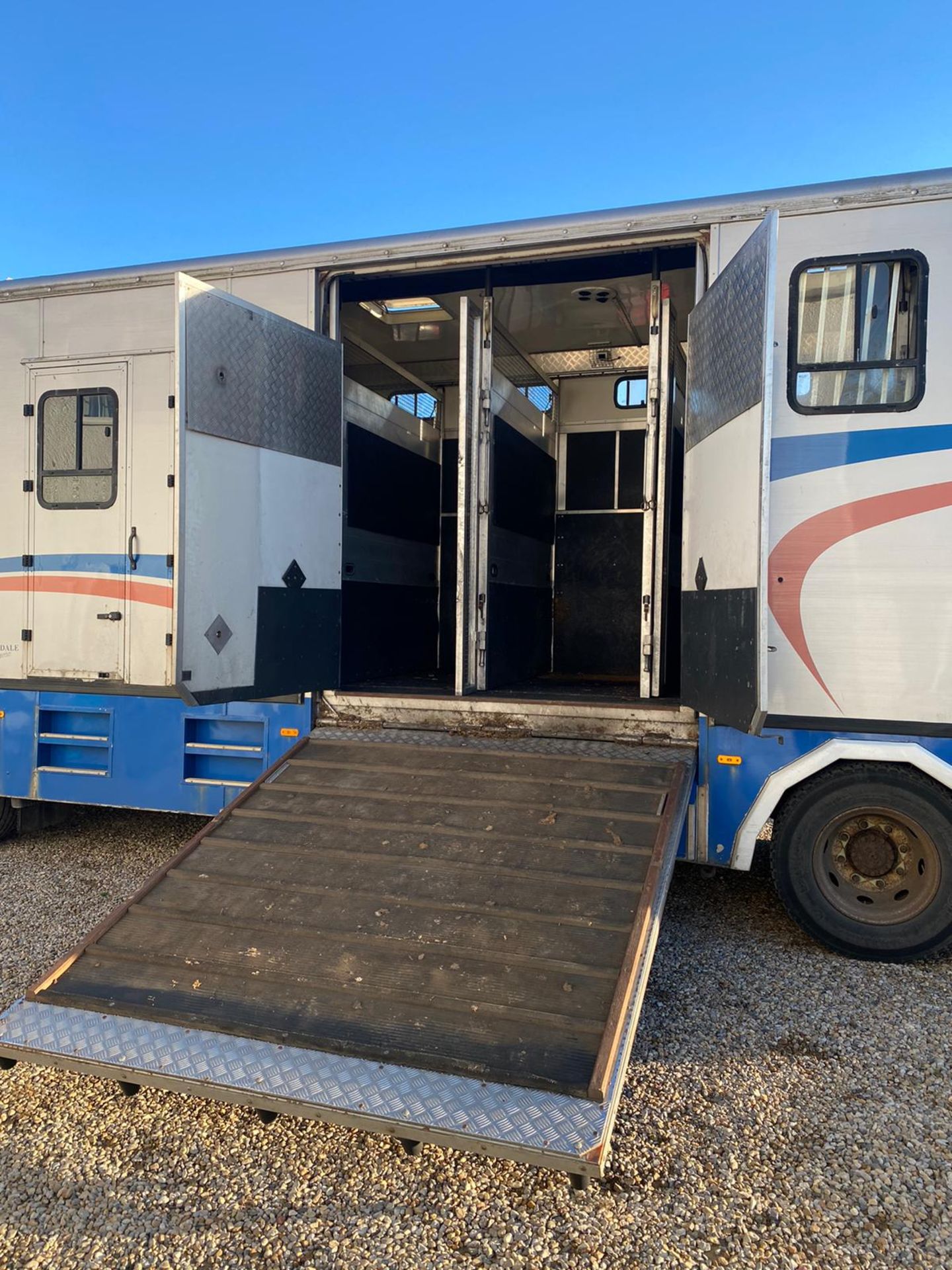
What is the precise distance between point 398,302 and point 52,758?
10.7 feet

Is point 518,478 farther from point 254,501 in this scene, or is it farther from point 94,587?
point 94,587

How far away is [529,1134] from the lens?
2.05m

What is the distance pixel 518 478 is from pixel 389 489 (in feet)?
2.87

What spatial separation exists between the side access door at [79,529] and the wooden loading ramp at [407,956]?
4.66 feet

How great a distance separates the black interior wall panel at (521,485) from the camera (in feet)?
16.3

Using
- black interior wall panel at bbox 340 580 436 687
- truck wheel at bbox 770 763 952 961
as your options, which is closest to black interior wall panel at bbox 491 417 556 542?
black interior wall panel at bbox 340 580 436 687

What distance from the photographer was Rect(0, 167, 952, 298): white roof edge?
3.41 m

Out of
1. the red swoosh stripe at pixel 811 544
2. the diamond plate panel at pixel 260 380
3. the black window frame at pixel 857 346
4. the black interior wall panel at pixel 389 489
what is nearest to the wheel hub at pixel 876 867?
the red swoosh stripe at pixel 811 544

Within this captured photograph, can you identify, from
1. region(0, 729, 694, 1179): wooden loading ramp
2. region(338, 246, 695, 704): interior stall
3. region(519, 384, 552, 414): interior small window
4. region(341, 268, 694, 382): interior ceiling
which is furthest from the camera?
region(519, 384, 552, 414): interior small window

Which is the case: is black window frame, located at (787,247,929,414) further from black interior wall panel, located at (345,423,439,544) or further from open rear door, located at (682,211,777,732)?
black interior wall panel, located at (345,423,439,544)

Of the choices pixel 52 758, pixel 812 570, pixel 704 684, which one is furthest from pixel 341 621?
pixel 812 570

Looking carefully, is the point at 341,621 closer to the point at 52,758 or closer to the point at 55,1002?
the point at 52,758

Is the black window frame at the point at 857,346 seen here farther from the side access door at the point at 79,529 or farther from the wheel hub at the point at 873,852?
the side access door at the point at 79,529

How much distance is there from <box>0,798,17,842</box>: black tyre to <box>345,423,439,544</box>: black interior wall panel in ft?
8.50
